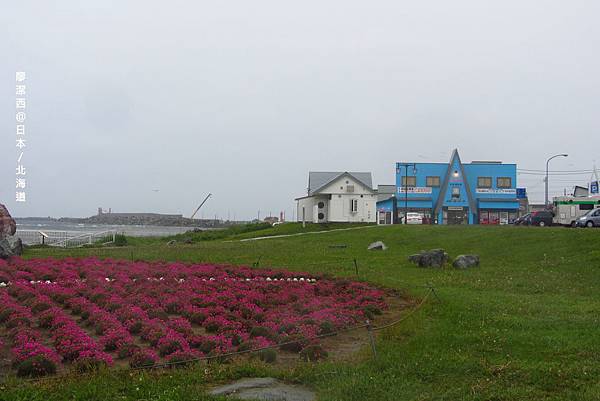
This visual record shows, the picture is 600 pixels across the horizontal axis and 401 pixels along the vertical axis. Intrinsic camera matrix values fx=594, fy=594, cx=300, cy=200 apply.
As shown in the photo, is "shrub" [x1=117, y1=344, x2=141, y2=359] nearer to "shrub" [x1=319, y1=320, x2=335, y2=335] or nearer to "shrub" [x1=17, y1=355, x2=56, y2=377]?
"shrub" [x1=17, y1=355, x2=56, y2=377]

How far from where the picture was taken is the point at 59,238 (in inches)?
1656

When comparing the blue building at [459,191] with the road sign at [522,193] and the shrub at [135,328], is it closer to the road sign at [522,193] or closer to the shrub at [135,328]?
the road sign at [522,193]

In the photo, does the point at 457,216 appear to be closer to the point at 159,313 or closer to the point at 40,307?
the point at 159,313

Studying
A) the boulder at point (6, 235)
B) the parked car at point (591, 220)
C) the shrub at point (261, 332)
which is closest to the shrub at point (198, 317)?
the shrub at point (261, 332)

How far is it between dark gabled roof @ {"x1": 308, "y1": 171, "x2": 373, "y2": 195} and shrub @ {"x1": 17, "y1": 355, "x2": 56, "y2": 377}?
174 ft

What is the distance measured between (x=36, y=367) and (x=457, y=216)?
64.6m

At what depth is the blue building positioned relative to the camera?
222 ft

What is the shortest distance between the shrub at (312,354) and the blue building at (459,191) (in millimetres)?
59677

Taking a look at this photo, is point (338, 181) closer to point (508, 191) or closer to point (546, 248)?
point (508, 191)

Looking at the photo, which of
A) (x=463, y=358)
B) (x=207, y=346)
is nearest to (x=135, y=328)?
(x=207, y=346)

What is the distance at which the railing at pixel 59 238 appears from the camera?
135 feet

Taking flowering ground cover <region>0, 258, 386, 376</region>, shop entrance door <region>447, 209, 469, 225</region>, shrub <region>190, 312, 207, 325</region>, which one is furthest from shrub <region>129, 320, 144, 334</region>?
shop entrance door <region>447, 209, 469, 225</region>

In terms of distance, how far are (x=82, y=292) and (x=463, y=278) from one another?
1097 centimetres

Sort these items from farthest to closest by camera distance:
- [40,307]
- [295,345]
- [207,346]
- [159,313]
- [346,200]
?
[346,200] < [40,307] < [159,313] < [295,345] < [207,346]
